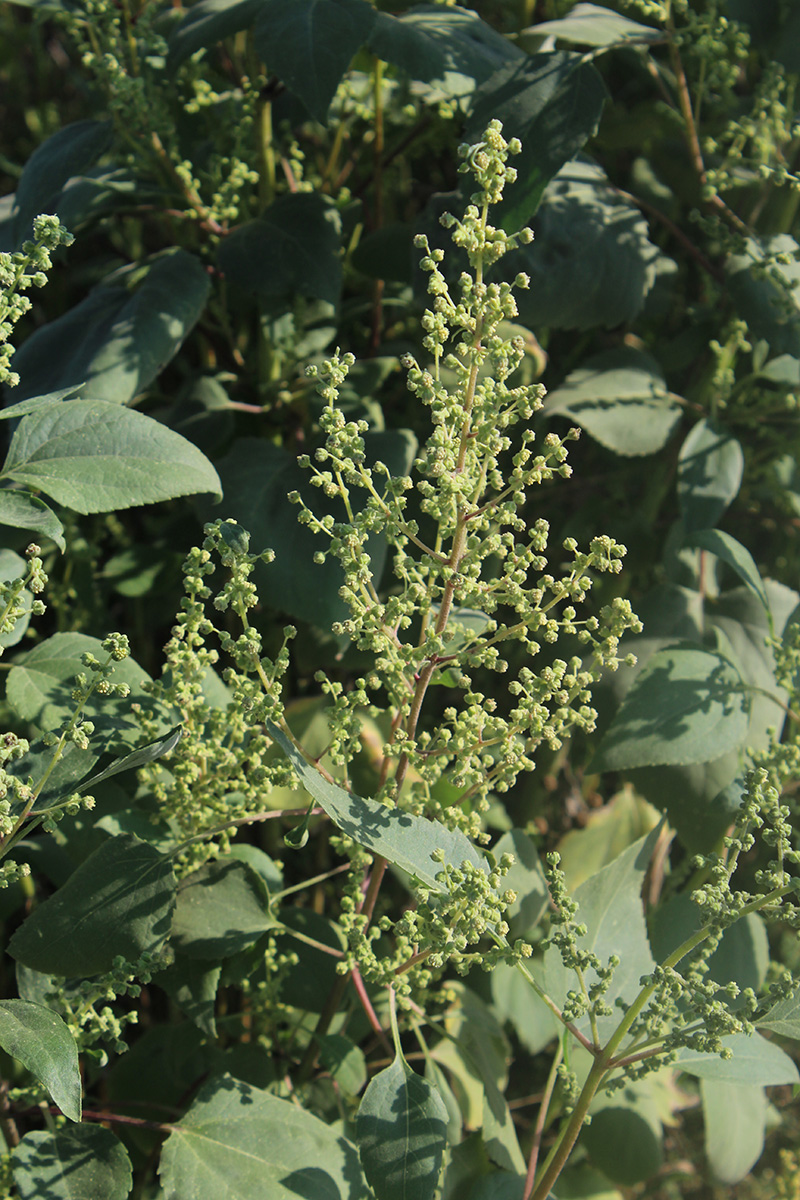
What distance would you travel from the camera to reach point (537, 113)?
84 centimetres

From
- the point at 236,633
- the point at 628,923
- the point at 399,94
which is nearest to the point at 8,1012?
the point at 628,923

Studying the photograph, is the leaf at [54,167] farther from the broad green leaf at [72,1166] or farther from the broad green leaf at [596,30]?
the broad green leaf at [72,1166]

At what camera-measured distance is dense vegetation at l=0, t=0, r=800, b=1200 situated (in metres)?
0.55

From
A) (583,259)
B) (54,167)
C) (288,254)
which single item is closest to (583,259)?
(583,259)

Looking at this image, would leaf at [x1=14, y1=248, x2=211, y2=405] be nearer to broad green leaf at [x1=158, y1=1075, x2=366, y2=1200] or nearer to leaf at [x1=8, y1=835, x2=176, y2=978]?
leaf at [x1=8, y1=835, x2=176, y2=978]

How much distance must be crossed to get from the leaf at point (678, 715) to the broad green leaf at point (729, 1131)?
0.36 m

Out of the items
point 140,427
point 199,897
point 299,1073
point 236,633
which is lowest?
point 299,1073

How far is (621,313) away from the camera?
1.00 m

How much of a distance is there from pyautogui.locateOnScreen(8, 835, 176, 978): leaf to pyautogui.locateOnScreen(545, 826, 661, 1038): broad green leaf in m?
0.28

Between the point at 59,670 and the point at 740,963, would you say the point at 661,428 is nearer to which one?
the point at 740,963

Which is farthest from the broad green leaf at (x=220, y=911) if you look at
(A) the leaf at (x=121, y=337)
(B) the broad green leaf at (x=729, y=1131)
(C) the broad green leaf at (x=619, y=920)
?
(B) the broad green leaf at (x=729, y=1131)

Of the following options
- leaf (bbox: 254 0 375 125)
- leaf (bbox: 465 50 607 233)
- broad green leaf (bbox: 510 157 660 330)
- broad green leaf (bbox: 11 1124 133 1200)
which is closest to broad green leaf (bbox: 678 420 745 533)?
broad green leaf (bbox: 510 157 660 330)

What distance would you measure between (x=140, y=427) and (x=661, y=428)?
616 millimetres

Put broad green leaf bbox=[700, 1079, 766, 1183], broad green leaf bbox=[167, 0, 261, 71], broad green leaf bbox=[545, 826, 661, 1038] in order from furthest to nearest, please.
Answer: broad green leaf bbox=[700, 1079, 766, 1183], broad green leaf bbox=[167, 0, 261, 71], broad green leaf bbox=[545, 826, 661, 1038]
